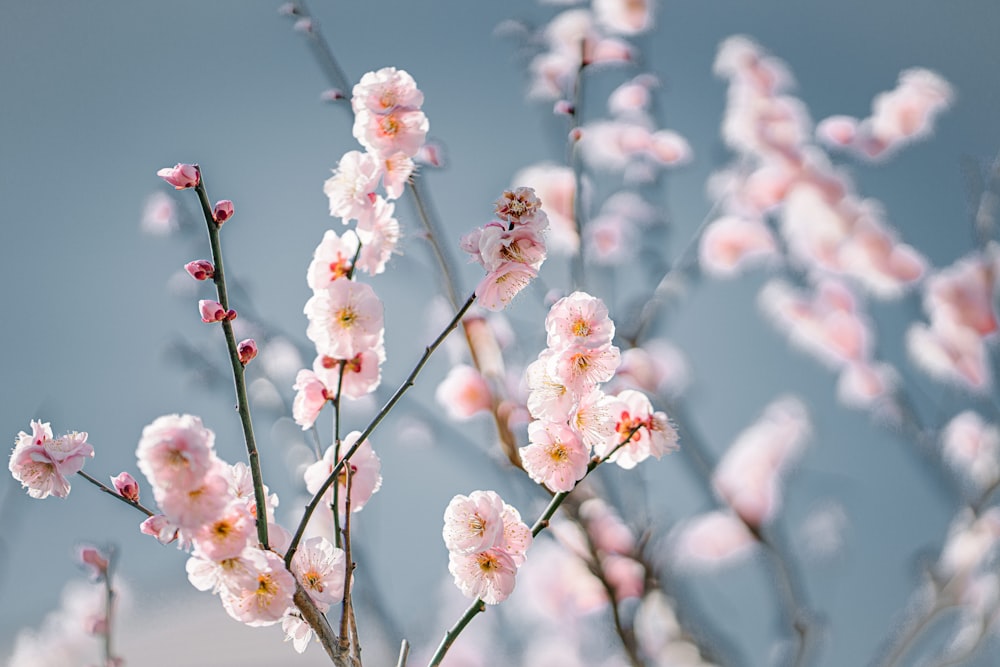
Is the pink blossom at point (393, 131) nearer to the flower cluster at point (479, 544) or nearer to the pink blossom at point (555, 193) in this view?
the flower cluster at point (479, 544)

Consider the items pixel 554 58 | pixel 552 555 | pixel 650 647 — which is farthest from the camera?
pixel 552 555

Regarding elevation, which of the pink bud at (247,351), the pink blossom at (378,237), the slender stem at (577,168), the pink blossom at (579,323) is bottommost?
the pink bud at (247,351)

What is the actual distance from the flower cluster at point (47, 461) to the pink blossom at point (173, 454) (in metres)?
0.16

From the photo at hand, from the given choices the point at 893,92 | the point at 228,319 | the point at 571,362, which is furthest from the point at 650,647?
the point at 893,92

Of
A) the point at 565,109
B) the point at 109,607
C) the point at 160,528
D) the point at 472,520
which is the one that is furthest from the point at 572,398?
the point at 565,109

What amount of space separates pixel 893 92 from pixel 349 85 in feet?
5.98

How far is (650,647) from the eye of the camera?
141cm

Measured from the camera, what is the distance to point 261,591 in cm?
57

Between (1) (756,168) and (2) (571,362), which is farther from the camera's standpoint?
(1) (756,168)

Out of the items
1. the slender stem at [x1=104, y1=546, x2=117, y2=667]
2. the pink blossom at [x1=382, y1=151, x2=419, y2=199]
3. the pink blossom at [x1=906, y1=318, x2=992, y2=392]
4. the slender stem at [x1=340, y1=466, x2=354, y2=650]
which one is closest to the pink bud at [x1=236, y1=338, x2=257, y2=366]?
the slender stem at [x1=340, y1=466, x2=354, y2=650]

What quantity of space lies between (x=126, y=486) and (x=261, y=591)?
0.16 meters

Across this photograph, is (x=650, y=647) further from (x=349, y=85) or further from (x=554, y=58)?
(x=554, y=58)

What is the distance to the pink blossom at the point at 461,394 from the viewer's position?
158 cm

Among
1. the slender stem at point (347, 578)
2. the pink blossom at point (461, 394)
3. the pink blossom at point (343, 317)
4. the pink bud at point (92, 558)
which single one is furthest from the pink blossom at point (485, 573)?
the pink blossom at point (461, 394)
